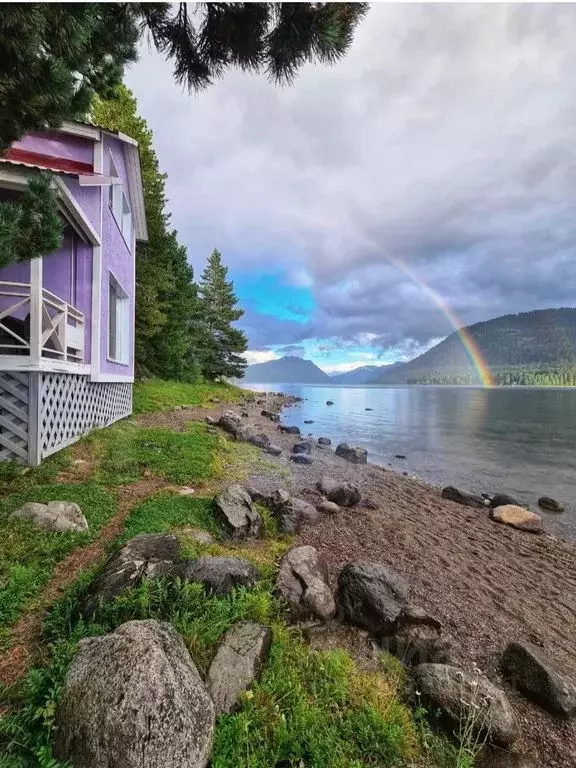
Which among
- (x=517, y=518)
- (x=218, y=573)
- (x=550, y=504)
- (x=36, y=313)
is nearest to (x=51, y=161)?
(x=36, y=313)

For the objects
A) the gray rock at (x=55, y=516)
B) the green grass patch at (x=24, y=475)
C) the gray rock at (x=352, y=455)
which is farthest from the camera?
the gray rock at (x=352, y=455)

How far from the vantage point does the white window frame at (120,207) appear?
37.8 ft

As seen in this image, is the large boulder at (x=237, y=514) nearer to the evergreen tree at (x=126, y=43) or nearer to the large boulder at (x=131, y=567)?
the large boulder at (x=131, y=567)

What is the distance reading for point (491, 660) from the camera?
3.74 m

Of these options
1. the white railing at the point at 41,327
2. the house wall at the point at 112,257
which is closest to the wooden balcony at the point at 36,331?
the white railing at the point at 41,327

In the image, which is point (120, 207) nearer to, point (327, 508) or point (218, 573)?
point (327, 508)

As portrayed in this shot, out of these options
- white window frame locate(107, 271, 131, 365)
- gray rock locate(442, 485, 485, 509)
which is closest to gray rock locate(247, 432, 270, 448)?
white window frame locate(107, 271, 131, 365)

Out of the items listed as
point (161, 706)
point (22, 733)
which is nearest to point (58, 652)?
point (22, 733)

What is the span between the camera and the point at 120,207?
12602mm

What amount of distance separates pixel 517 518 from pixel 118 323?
14056mm

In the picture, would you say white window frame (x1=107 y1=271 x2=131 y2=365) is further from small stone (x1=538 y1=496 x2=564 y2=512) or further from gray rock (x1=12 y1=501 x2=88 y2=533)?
small stone (x1=538 y1=496 x2=564 y2=512)

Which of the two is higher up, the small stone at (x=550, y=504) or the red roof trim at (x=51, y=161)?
the red roof trim at (x=51, y=161)

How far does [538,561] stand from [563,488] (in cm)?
742

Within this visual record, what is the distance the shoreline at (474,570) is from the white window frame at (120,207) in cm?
981
